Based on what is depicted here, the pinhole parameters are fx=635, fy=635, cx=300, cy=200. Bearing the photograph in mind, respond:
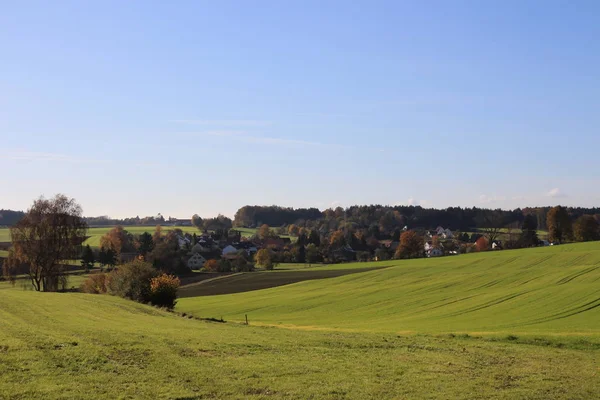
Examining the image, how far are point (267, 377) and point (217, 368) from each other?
1.74 meters

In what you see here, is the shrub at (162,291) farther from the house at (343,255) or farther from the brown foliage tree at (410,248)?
the house at (343,255)

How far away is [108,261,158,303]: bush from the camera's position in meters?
54.4

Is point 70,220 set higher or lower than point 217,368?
higher

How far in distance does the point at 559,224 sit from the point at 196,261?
86847mm

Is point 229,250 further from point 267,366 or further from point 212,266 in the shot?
point 267,366

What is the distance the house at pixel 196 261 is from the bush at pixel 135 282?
94.6 meters

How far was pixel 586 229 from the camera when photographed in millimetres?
145125

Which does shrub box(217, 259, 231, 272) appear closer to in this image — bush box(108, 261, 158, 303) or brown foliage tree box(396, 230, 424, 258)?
brown foliage tree box(396, 230, 424, 258)

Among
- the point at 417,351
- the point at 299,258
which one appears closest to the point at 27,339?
the point at 417,351

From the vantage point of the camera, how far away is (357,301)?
217 feet

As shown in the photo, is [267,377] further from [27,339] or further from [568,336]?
[568,336]


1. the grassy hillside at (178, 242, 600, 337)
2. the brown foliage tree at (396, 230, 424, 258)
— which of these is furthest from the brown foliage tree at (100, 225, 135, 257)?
the grassy hillside at (178, 242, 600, 337)

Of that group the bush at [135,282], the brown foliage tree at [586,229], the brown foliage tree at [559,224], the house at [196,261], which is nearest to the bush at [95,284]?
the bush at [135,282]

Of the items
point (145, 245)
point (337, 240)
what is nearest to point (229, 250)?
point (337, 240)
